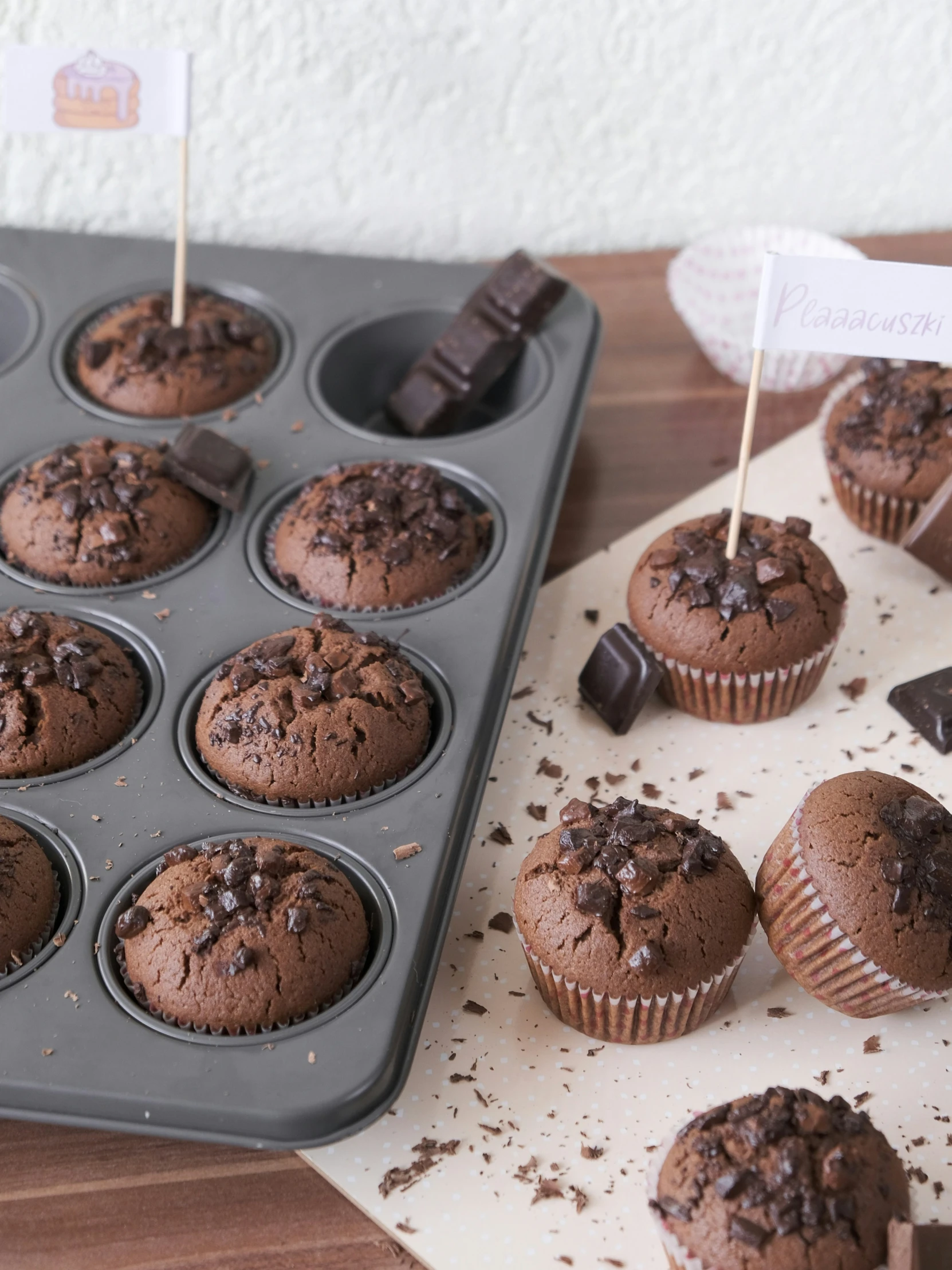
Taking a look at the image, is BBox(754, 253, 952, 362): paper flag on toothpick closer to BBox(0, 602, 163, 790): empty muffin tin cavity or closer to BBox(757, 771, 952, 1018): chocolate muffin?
BBox(757, 771, 952, 1018): chocolate muffin

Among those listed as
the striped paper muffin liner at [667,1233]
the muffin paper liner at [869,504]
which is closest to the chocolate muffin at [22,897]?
the striped paper muffin liner at [667,1233]

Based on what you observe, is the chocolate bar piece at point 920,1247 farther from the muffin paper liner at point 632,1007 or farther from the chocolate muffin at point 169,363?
the chocolate muffin at point 169,363

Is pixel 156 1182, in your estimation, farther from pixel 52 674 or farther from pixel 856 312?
pixel 856 312

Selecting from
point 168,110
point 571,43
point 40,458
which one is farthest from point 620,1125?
point 571,43

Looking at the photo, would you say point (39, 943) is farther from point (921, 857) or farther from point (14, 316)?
point (14, 316)

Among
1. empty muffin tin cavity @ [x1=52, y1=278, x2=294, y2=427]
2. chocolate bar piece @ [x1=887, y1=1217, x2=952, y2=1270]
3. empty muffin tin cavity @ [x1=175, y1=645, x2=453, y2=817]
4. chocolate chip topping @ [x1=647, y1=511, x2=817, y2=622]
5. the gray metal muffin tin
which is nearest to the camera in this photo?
chocolate bar piece @ [x1=887, y1=1217, x2=952, y2=1270]

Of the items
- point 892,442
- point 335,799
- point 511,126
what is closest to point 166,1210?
point 335,799

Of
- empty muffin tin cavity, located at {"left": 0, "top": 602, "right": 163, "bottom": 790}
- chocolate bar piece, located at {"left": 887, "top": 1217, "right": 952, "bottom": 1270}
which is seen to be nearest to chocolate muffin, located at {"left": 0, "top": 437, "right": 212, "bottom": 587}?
empty muffin tin cavity, located at {"left": 0, "top": 602, "right": 163, "bottom": 790}
